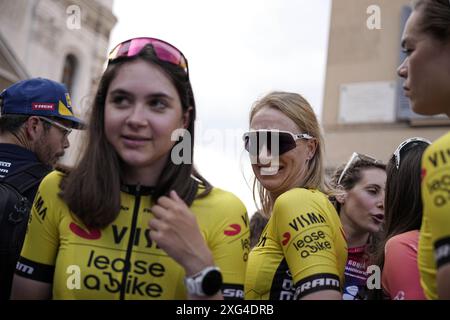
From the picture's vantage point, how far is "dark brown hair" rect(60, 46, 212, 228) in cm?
164

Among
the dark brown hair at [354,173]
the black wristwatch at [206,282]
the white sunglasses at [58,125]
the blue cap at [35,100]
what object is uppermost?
the blue cap at [35,100]

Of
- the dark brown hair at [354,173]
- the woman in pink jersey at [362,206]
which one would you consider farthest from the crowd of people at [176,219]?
the dark brown hair at [354,173]

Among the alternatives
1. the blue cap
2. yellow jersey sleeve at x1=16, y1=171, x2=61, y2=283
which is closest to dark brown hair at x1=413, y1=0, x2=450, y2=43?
yellow jersey sleeve at x1=16, y1=171, x2=61, y2=283

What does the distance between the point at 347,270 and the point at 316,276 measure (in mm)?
1119

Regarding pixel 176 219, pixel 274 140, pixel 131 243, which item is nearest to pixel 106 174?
pixel 131 243

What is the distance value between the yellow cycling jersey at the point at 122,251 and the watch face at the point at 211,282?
11 centimetres

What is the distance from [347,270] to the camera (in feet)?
9.03

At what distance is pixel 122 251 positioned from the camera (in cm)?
162

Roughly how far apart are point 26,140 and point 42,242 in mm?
1150

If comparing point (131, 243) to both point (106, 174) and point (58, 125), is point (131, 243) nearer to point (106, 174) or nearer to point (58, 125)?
point (106, 174)

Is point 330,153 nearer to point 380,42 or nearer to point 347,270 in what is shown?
point 380,42

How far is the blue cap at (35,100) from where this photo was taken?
Result: 8.81 ft

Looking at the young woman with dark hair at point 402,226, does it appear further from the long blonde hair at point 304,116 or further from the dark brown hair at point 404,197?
the long blonde hair at point 304,116
